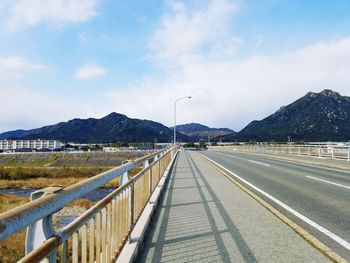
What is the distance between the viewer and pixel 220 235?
7.03 metres

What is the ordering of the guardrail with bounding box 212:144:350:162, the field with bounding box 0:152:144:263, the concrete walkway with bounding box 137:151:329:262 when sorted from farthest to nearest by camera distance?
1. the guardrail with bounding box 212:144:350:162
2. the field with bounding box 0:152:144:263
3. the concrete walkway with bounding box 137:151:329:262

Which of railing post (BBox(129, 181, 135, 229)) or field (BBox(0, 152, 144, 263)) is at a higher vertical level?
railing post (BBox(129, 181, 135, 229))

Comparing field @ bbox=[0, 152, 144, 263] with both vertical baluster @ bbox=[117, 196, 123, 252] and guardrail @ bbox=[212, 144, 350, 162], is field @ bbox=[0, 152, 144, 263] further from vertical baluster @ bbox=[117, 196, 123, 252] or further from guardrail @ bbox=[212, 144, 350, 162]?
guardrail @ bbox=[212, 144, 350, 162]

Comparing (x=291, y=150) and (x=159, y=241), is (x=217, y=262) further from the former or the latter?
(x=291, y=150)

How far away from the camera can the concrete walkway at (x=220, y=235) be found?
584 centimetres

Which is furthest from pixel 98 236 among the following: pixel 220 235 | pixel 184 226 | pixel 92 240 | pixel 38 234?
pixel 184 226

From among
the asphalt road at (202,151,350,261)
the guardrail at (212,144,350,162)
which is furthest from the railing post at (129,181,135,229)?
the guardrail at (212,144,350,162)

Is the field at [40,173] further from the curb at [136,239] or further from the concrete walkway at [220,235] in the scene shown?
the concrete walkway at [220,235]

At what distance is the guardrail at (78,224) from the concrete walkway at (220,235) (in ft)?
2.35

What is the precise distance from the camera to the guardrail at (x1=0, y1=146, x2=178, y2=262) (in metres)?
2.47

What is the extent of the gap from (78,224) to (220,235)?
4028 millimetres

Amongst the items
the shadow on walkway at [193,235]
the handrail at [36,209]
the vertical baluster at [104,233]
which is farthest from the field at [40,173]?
the shadow on walkway at [193,235]

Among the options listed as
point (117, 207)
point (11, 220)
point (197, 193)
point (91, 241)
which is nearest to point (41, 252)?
point (11, 220)

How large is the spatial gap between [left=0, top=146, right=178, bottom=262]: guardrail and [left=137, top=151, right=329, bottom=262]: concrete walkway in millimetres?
717
